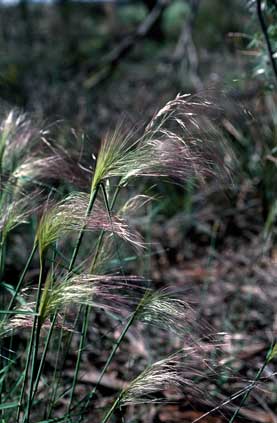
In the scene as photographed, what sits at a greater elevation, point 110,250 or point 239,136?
point 110,250

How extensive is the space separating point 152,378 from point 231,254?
7.82ft

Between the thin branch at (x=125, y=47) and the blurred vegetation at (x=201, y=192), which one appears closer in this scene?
the blurred vegetation at (x=201, y=192)

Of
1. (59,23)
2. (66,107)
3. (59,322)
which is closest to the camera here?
(59,322)

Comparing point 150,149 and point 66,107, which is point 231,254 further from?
point 150,149

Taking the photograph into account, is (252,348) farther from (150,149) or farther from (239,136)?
(150,149)

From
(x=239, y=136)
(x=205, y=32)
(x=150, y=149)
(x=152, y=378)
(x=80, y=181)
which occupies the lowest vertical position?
(x=205, y=32)

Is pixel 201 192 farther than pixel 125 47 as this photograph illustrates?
No

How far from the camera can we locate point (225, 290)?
353cm

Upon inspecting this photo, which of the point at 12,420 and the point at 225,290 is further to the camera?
the point at 225,290

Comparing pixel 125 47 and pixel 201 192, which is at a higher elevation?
pixel 125 47

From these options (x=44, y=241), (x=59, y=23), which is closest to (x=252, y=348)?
Answer: (x=44, y=241)

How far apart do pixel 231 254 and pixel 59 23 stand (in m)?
6.14

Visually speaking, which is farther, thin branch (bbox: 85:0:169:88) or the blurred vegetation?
thin branch (bbox: 85:0:169:88)

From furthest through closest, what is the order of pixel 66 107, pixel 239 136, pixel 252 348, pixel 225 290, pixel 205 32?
pixel 205 32
pixel 66 107
pixel 239 136
pixel 225 290
pixel 252 348
